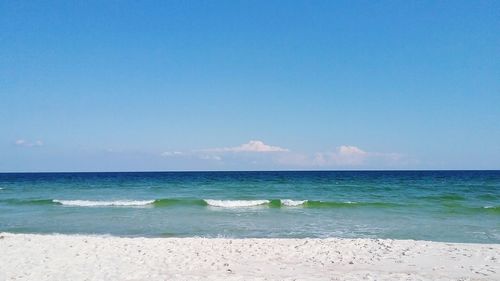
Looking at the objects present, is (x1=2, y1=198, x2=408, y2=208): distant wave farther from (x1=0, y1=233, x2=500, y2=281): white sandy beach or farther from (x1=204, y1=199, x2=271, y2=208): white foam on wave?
(x1=0, y1=233, x2=500, y2=281): white sandy beach

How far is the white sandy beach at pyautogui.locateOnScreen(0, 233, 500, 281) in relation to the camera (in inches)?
310

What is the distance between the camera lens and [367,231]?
14.3 metres

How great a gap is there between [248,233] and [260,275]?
6.16 meters

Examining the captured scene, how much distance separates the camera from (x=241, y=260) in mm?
9188

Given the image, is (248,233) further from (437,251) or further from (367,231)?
(437,251)

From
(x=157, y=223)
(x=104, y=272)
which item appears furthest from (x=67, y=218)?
(x=104, y=272)

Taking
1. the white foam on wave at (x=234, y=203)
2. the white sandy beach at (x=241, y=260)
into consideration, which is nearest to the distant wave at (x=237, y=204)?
the white foam on wave at (x=234, y=203)

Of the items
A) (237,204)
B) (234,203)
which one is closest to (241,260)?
(237,204)

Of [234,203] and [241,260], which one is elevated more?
[241,260]

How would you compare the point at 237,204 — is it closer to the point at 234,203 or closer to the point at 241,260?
the point at 234,203

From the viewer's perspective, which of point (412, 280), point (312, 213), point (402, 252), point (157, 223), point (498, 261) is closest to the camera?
point (412, 280)

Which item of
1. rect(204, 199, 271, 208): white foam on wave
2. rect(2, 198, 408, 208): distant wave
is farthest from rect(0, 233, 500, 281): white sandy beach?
rect(204, 199, 271, 208): white foam on wave

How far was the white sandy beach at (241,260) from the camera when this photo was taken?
7863mm

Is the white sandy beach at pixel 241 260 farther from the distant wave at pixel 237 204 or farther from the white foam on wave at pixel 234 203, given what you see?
Answer: the white foam on wave at pixel 234 203
